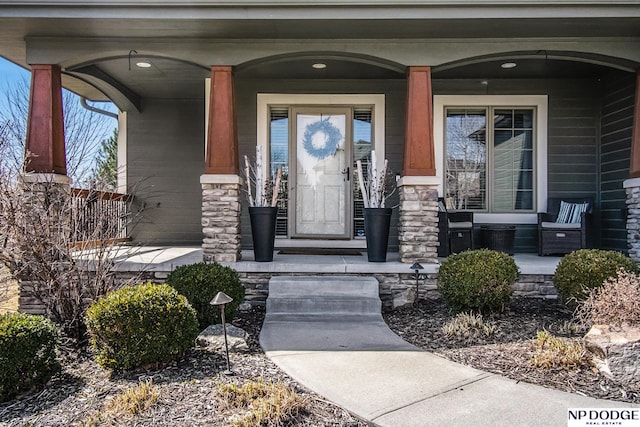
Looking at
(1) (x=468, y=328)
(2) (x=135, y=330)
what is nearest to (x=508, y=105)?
(1) (x=468, y=328)

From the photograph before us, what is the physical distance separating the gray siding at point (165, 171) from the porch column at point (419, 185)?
396 centimetres

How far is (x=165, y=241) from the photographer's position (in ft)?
25.8

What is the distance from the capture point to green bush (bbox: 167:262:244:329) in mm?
4051

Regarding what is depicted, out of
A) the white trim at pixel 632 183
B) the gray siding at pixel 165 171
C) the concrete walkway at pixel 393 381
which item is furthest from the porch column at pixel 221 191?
the white trim at pixel 632 183

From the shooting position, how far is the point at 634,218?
5344 millimetres

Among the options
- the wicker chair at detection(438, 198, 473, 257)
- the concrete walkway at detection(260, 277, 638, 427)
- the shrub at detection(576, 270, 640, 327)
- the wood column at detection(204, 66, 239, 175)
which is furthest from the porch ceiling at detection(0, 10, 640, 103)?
the concrete walkway at detection(260, 277, 638, 427)

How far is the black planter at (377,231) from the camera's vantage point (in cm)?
530

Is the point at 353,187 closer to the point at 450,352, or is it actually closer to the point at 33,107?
the point at 450,352

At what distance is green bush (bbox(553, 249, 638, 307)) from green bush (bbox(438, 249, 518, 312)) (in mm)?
457

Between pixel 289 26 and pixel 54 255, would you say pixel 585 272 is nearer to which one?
pixel 289 26

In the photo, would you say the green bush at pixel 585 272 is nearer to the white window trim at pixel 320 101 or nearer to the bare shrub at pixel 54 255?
the white window trim at pixel 320 101

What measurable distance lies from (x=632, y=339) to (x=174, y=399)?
2.88 m

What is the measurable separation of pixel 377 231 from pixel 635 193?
9.95 feet

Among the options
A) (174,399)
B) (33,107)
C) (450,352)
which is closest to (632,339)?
(450,352)
